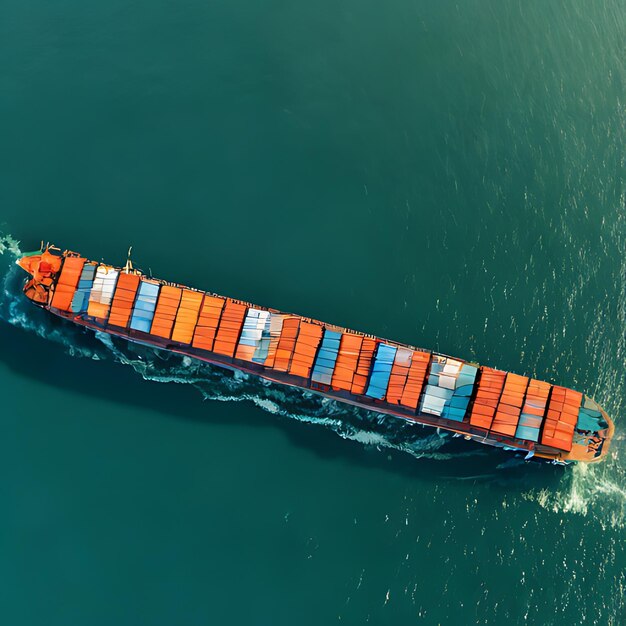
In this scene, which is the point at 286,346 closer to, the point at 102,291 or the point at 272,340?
the point at 272,340

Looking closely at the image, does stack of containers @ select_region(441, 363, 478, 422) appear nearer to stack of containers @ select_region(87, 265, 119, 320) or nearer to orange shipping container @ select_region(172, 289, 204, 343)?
orange shipping container @ select_region(172, 289, 204, 343)

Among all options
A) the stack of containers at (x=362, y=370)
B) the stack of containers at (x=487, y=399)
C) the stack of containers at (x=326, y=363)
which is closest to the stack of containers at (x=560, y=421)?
the stack of containers at (x=487, y=399)

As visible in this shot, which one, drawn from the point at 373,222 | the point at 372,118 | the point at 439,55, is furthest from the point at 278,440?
the point at 439,55

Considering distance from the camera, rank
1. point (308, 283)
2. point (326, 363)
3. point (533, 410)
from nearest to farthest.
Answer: point (533, 410) < point (326, 363) < point (308, 283)

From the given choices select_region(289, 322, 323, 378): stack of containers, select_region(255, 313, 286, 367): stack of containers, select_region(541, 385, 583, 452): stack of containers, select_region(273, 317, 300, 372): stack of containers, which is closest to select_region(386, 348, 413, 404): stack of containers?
select_region(289, 322, 323, 378): stack of containers

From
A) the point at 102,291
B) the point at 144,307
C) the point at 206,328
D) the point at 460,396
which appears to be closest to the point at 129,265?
the point at 102,291

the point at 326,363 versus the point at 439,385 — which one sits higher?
the point at 439,385
